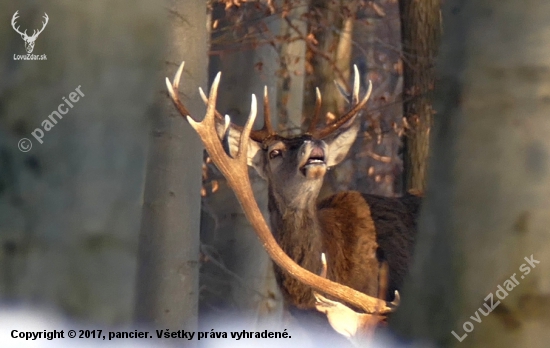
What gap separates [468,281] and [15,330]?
226 cm

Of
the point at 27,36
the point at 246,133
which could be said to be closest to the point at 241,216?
the point at 246,133

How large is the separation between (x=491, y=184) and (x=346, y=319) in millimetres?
2254

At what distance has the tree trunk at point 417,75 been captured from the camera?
5926 mm

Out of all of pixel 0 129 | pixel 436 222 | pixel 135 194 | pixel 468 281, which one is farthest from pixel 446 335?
pixel 0 129

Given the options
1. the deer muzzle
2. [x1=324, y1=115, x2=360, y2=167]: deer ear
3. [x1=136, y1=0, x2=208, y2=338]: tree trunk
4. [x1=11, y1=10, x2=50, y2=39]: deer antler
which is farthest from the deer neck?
[x1=11, y1=10, x2=50, y2=39]: deer antler

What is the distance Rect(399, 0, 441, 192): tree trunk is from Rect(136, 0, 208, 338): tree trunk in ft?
7.29

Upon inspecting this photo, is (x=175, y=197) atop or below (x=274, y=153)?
below

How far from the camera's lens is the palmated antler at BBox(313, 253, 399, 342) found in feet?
13.3

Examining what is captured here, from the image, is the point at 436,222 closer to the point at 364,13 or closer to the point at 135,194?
the point at 135,194

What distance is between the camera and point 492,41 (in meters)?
2.20

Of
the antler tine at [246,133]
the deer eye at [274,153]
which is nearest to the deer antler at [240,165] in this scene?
the antler tine at [246,133]

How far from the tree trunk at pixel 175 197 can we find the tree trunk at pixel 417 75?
7.29ft

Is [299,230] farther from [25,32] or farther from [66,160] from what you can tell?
[25,32]

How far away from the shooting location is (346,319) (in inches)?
169
